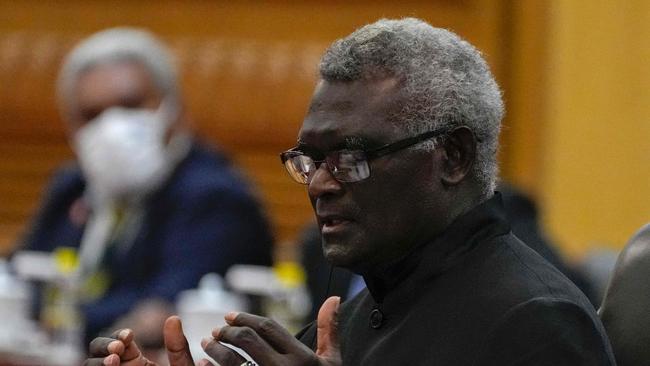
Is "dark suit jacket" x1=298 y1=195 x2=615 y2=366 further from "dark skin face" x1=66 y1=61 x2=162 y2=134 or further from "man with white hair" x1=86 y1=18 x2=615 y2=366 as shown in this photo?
"dark skin face" x1=66 y1=61 x2=162 y2=134

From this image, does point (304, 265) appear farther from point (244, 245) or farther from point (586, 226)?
point (586, 226)

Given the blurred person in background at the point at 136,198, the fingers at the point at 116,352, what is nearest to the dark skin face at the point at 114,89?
the blurred person in background at the point at 136,198

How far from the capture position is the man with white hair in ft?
7.07

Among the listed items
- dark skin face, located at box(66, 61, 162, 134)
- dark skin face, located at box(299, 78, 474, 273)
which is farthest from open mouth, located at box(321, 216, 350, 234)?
dark skin face, located at box(66, 61, 162, 134)

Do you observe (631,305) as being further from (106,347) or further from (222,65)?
(222,65)

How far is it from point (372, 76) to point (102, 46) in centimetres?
286

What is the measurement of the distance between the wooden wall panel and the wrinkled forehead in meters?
3.49

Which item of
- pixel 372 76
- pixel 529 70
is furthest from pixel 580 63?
pixel 372 76

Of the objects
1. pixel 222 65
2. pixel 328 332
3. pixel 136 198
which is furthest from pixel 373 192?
pixel 222 65

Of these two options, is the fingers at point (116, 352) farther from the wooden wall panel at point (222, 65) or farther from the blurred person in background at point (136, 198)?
the wooden wall panel at point (222, 65)

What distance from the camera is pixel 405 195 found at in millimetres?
2191

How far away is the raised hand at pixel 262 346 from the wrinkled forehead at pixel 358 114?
277 mm

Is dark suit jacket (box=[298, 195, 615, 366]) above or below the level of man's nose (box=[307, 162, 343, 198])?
below

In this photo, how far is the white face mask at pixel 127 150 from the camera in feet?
15.8
